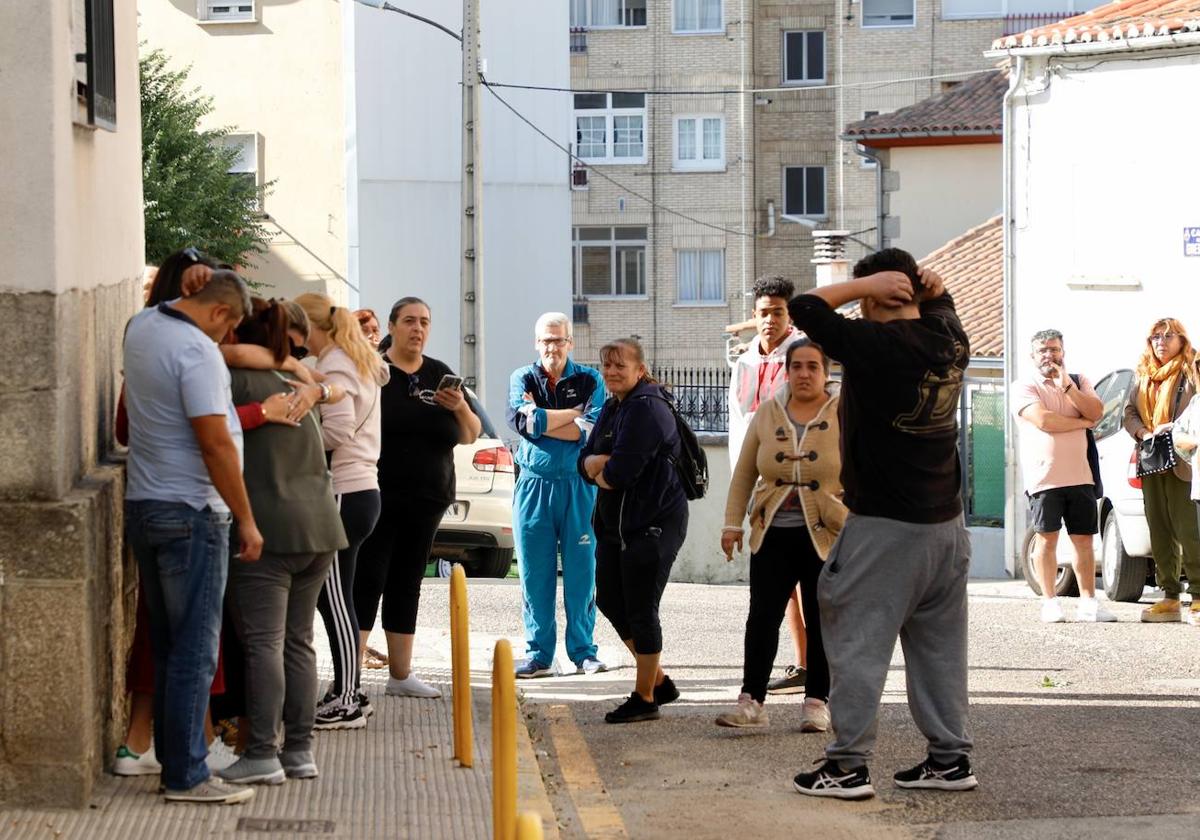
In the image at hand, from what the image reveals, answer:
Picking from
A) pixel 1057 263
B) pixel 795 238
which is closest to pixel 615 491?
pixel 1057 263

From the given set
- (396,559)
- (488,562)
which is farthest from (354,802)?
(488,562)

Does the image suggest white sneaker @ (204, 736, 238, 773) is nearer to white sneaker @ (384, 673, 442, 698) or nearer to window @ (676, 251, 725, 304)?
white sneaker @ (384, 673, 442, 698)

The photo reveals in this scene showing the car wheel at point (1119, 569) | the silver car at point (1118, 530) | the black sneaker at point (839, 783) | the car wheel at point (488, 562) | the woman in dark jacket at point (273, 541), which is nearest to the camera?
the woman in dark jacket at point (273, 541)

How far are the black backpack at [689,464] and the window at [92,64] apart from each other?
3015 mm

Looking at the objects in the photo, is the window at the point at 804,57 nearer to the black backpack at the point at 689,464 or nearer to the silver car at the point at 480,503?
the silver car at the point at 480,503

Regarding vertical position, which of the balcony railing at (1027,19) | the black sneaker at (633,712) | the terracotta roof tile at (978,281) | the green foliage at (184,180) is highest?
the balcony railing at (1027,19)

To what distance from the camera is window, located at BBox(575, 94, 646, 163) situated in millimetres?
49969

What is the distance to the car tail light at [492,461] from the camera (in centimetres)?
1689

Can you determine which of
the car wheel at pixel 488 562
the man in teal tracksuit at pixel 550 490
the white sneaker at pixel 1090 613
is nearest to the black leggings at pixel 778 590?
the man in teal tracksuit at pixel 550 490

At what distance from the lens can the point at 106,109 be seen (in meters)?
7.59

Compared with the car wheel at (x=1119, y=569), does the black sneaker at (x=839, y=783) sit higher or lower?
higher

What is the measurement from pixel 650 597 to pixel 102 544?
3148 mm

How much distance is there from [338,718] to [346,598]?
526mm

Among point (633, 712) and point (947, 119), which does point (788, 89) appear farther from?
point (633, 712)
